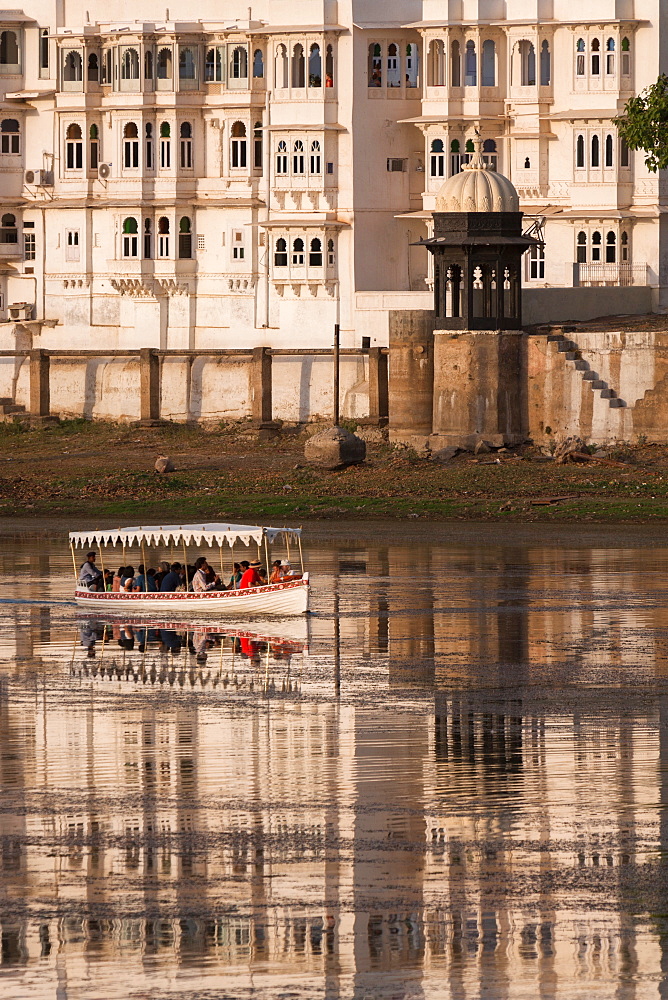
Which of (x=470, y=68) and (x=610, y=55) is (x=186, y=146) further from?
(x=610, y=55)

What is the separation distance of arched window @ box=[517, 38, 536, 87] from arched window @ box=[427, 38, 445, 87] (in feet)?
8.98

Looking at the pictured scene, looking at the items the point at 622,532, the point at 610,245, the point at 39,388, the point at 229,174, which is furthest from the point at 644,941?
the point at 229,174

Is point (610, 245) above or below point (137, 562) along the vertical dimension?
above

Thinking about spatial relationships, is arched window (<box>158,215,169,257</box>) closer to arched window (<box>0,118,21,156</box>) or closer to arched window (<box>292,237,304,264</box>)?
arched window (<box>292,237,304,264</box>)

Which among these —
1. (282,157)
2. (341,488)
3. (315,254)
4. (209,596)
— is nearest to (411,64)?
(282,157)

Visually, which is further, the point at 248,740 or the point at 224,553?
the point at 224,553

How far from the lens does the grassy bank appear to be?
46.8m

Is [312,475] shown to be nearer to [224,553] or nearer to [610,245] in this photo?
[224,553]

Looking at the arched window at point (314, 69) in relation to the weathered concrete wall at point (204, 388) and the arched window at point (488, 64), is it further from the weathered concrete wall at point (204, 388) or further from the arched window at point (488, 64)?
the weathered concrete wall at point (204, 388)

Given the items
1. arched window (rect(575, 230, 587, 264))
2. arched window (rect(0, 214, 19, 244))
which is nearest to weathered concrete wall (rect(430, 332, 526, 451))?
arched window (rect(575, 230, 587, 264))

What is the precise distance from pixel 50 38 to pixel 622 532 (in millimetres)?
44120

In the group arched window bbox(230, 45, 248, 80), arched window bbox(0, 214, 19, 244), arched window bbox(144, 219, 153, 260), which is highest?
arched window bbox(230, 45, 248, 80)

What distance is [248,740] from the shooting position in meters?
22.9

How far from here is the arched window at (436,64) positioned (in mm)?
77500
